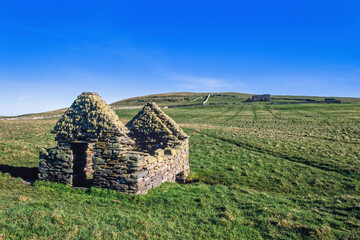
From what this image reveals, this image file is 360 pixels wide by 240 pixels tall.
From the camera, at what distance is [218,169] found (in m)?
15.8

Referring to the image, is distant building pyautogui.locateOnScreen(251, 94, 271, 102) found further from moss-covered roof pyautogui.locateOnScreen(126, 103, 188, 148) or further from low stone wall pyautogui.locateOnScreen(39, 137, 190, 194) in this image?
low stone wall pyautogui.locateOnScreen(39, 137, 190, 194)

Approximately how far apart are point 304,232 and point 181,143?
27.7 ft

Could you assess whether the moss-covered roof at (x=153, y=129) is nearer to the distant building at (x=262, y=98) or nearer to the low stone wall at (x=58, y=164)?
the low stone wall at (x=58, y=164)

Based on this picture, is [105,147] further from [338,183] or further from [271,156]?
[271,156]

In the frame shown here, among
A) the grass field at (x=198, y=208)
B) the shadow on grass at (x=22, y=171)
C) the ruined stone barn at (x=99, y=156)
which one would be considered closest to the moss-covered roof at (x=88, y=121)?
the ruined stone barn at (x=99, y=156)

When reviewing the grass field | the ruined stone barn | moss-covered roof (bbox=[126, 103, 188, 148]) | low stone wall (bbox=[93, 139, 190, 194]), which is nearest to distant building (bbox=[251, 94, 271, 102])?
the grass field

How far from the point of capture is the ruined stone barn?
9328 mm

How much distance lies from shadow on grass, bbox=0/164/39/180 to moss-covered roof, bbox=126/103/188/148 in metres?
6.25

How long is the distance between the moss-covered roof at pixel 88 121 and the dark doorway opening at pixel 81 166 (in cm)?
82

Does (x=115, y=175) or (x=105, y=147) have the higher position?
(x=105, y=147)

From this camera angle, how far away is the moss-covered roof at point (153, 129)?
1437 cm

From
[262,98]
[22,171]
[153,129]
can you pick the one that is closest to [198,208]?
[153,129]

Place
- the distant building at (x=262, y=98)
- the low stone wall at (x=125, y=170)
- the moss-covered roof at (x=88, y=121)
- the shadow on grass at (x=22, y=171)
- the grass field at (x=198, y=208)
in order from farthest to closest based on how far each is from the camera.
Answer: the distant building at (x=262, y=98), the shadow on grass at (x=22, y=171), the moss-covered roof at (x=88, y=121), the low stone wall at (x=125, y=170), the grass field at (x=198, y=208)

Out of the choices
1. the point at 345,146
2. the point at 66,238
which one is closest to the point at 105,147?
the point at 66,238
